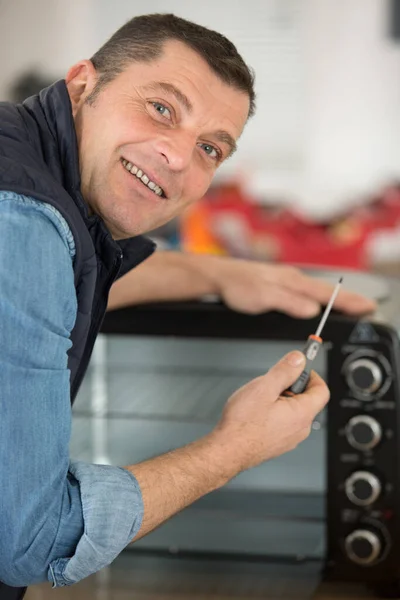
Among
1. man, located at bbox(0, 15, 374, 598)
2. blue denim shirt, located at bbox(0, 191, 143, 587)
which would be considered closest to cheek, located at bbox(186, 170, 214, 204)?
man, located at bbox(0, 15, 374, 598)

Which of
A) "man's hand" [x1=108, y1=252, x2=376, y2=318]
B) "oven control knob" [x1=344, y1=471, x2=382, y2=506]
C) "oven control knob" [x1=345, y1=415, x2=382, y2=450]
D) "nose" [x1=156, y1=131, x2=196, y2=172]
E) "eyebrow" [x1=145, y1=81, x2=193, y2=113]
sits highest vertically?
"eyebrow" [x1=145, y1=81, x2=193, y2=113]

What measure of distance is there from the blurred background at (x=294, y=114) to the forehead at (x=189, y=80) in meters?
1.99

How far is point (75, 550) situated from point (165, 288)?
18.7 inches

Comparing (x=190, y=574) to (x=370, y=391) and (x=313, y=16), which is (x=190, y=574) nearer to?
(x=370, y=391)

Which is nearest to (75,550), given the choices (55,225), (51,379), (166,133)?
(51,379)

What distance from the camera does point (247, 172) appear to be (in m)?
3.08

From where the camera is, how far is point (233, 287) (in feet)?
3.76

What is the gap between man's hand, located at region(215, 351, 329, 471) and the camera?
2.85ft

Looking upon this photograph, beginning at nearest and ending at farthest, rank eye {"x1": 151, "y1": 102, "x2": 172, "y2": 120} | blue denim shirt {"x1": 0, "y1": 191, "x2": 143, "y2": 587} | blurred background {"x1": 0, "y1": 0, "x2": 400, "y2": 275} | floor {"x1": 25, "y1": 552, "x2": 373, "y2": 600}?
blue denim shirt {"x1": 0, "y1": 191, "x2": 143, "y2": 587} → eye {"x1": 151, "y1": 102, "x2": 172, "y2": 120} → floor {"x1": 25, "y1": 552, "x2": 373, "y2": 600} → blurred background {"x1": 0, "y1": 0, "x2": 400, "y2": 275}

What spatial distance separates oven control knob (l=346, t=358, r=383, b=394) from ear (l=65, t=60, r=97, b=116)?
41 centimetres

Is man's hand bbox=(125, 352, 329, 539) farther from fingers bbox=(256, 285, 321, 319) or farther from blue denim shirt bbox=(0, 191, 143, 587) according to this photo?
fingers bbox=(256, 285, 321, 319)

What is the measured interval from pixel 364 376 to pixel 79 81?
0.44 m

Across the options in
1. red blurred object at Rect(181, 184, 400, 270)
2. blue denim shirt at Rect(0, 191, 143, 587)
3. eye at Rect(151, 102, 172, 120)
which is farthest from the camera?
red blurred object at Rect(181, 184, 400, 270)

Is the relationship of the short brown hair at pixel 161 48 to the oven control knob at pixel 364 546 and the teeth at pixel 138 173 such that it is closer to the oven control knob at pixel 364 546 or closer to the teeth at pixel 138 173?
the teeth at pixel 138 173
